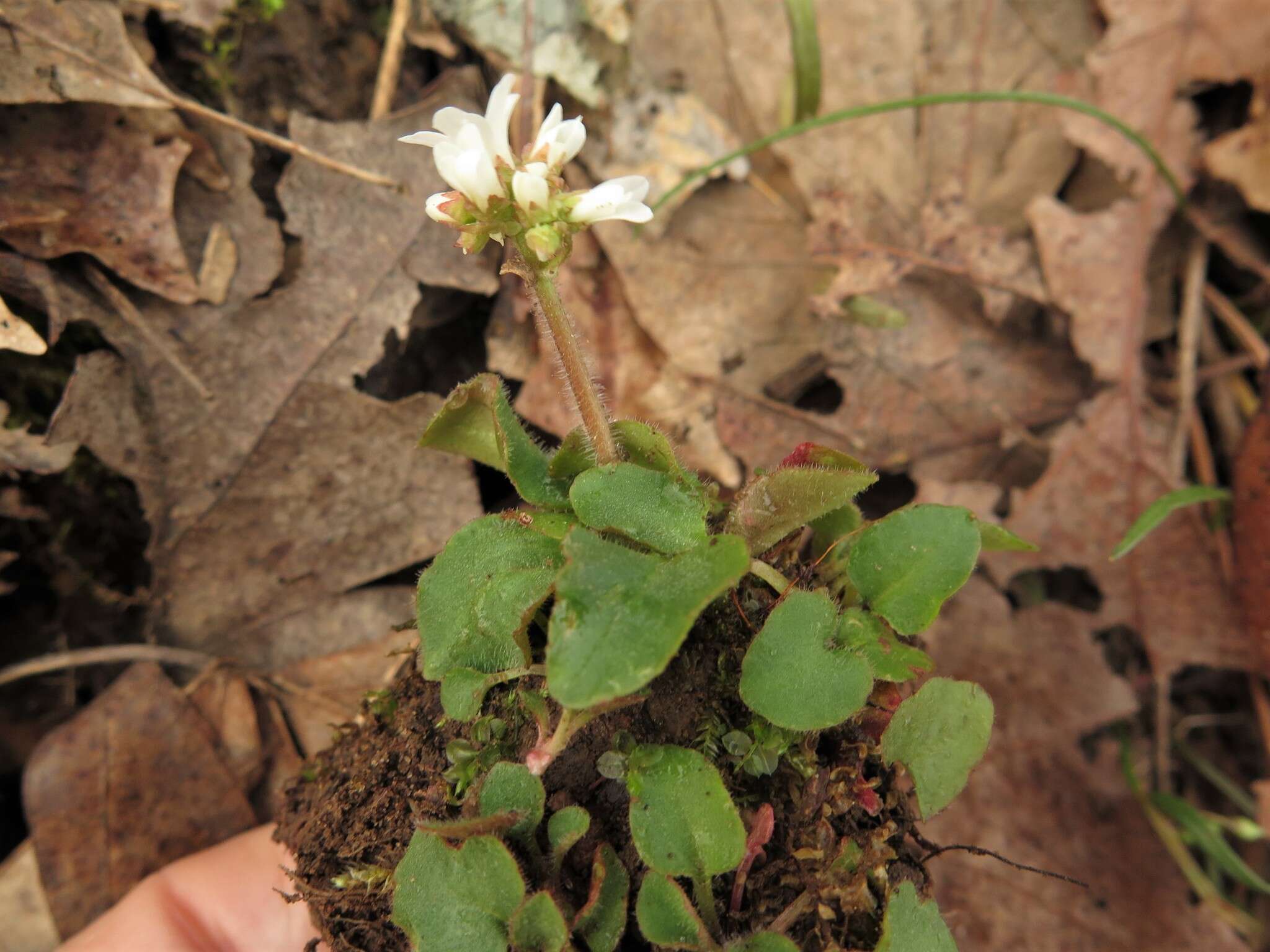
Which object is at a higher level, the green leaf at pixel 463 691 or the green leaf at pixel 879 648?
the green leaf at pixel 463 691

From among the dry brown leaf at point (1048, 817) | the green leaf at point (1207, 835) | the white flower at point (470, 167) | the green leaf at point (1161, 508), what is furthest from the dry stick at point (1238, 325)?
the white flower at point (470, 167)

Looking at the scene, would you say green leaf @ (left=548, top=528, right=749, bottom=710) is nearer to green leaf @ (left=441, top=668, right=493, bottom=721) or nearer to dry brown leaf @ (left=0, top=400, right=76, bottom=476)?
green leaf @ (left=441, top=668, right=493, bottom=721)

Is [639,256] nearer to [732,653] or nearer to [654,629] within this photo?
[732,653]

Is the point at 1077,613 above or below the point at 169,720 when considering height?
below

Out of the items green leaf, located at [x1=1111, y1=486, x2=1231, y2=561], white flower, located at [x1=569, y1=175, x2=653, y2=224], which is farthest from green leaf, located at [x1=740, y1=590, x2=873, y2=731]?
green leaf, located at [x1=1111, y1=486, x2=1231, y2=561]

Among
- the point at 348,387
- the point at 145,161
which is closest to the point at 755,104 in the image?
the point at 348,387

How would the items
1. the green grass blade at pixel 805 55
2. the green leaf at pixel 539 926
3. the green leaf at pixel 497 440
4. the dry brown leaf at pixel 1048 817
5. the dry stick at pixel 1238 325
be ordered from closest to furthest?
the green leaf at pixel 539 926, the green leaf at pixel 497 440, the dry brown leaf at pixel 1048 817, the green grass blade at pixel 805 55, the dry stick at pixel 1238 325

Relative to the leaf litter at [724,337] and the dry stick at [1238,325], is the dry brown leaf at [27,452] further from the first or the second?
the dry stick at [1238,325]
